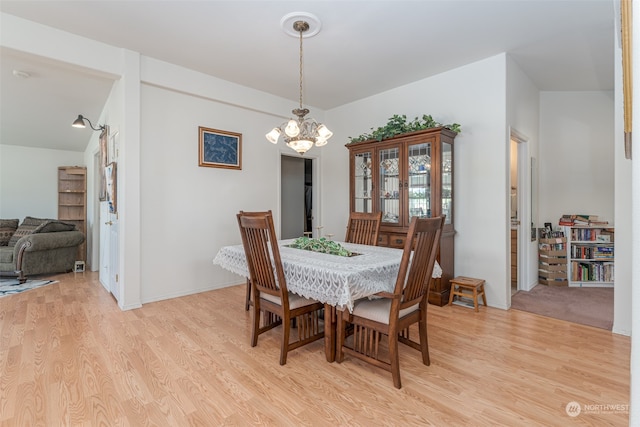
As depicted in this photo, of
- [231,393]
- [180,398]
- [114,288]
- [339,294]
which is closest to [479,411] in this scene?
[339,294]

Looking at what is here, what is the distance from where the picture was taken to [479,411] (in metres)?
1.67

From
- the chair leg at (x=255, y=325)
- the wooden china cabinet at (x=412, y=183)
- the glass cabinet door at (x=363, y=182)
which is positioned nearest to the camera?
the chair leg at (x=255, y=325)

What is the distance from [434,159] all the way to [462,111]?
0.71 meters

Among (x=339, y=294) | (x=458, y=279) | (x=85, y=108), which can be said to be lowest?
(x=458, y=279)

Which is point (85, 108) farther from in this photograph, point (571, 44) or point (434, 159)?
point (571, 44)

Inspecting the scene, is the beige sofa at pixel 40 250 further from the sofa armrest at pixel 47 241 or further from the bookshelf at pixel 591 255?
the bookshelf at pixel 591 255

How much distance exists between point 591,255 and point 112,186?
612 cm

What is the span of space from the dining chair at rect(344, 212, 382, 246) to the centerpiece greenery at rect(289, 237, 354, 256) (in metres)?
0.55

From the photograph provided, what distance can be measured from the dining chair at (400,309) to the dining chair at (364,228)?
102 cm

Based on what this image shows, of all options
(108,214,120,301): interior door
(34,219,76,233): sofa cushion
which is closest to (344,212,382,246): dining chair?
(108,214,120,301): interior door

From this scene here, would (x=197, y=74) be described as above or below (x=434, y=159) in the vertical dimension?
above
